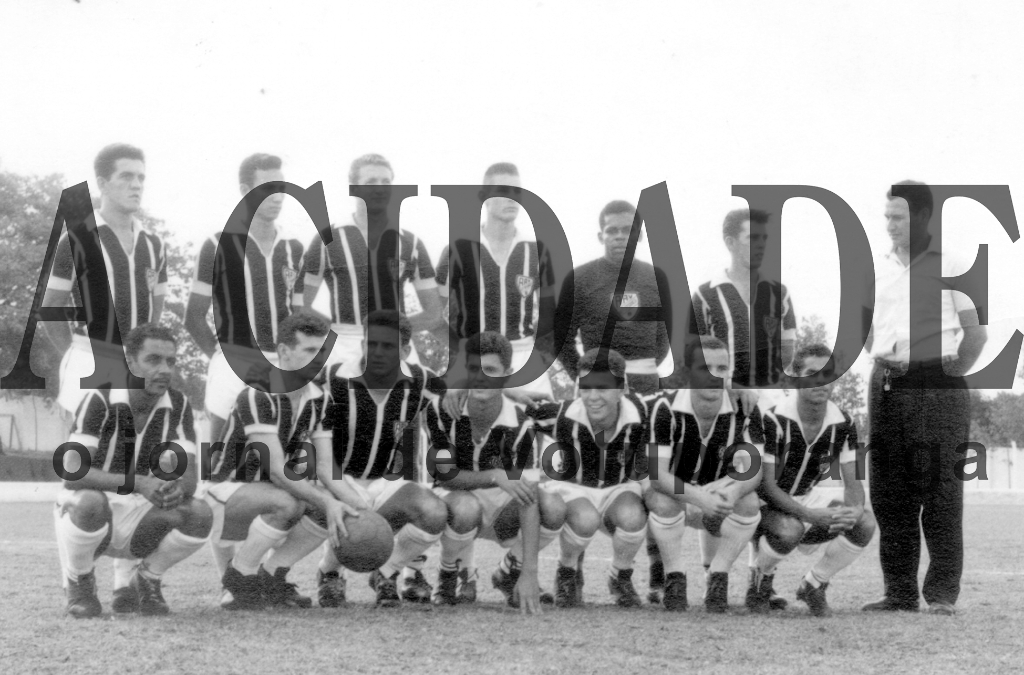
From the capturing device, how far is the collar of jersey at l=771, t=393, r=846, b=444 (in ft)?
12.3

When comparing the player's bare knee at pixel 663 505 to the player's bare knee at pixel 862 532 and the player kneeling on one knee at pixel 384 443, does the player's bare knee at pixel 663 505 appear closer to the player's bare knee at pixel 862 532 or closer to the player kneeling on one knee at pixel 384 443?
the player's bare knee at pixel 862 532

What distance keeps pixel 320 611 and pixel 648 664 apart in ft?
3.90

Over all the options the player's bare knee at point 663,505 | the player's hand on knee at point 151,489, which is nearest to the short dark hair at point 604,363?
the player's bare knee at point 663,505

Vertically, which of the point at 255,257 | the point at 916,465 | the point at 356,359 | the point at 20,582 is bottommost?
the point at 20,582

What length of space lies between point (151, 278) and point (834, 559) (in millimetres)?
2610

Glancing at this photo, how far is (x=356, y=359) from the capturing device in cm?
361

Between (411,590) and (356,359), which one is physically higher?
(356,359)

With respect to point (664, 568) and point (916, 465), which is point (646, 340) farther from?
point (916, 465)

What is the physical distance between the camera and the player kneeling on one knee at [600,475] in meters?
3.65

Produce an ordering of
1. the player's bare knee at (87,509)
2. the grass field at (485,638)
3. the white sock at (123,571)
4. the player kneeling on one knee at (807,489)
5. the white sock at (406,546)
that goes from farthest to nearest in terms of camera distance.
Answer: the player kneeling on one knee at (807,489), the white sock at (406,546), the white sock at (123,571), the player's bare knee at (87,509), the grass field at (485,638)

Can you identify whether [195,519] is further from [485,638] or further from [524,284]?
[524,284]

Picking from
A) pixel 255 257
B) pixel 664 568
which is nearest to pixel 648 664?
pixel 664 568

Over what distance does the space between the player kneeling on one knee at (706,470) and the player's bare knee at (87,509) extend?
184 cm

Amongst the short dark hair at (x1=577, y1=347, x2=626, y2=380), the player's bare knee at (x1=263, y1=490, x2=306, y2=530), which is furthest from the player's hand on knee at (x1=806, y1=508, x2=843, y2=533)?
the player's bare knee at (x1=263, y1=490, x2=306, y2=530)
